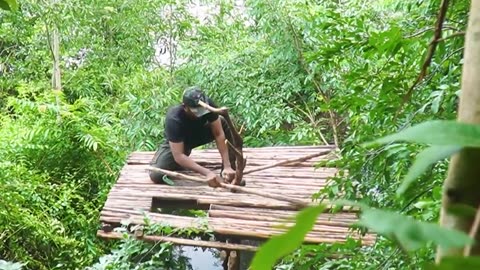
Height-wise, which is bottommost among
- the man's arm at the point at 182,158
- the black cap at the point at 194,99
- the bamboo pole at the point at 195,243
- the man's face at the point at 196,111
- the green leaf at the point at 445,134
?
the bamboo pole at the point at 195,243

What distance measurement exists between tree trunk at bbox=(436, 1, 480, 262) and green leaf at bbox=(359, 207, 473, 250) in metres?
0.05

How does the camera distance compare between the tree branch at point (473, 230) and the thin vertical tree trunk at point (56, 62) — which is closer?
the tree branch at point (473, 230)

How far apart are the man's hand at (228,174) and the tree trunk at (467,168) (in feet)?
9.08

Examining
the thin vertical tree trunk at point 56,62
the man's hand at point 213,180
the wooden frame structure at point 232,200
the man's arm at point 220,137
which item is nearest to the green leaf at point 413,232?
the wooden frame structure at point 232,200

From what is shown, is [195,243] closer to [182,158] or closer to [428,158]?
[182,158]

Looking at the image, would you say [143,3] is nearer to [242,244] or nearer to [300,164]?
[300,164]

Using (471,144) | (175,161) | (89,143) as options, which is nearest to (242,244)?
(175,161)

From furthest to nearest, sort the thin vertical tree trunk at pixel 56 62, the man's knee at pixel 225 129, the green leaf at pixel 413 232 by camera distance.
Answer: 1. the thin vertical tree trunk at pixel 56 62
2. the man's knee at pixel 225 129
3. the green leaf at pixel 413 232

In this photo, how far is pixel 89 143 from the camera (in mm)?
3682

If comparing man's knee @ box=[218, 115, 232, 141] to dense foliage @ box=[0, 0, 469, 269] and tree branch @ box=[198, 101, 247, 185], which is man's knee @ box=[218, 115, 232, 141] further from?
dense foliage @ box=[0, 0, 469, 269]

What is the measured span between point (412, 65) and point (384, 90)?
166 mm

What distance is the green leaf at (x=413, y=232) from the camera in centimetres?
18

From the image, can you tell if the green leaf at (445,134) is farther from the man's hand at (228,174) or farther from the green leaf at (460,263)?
the man's hand at (228,174)

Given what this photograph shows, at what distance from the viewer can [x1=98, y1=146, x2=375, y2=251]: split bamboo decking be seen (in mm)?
2574
